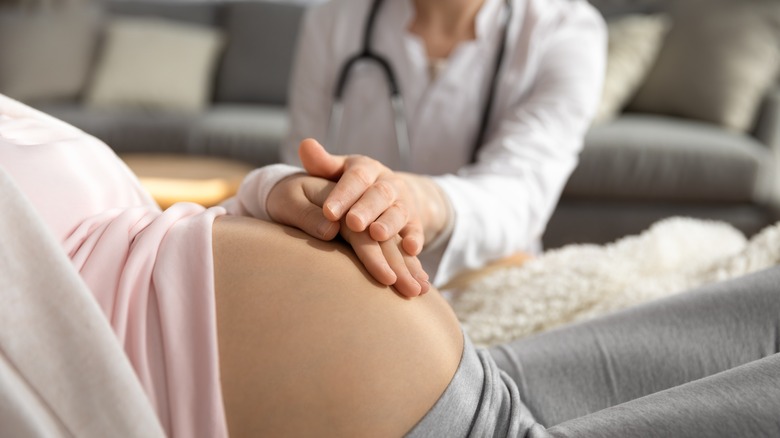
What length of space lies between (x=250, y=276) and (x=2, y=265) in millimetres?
169

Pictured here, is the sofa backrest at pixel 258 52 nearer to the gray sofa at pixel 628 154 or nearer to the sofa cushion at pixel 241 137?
the gray sofa at pixel 628 154

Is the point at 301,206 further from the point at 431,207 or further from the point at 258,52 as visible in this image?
the point at 258,52

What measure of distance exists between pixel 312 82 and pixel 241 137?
4.98ft

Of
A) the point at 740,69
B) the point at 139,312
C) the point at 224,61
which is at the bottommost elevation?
the point at 224,61

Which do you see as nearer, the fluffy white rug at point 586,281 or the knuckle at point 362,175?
the knuckle at point 362,175

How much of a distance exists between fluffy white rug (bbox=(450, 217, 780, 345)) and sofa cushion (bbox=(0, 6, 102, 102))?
290 cm

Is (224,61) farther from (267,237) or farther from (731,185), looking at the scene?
(267,237)

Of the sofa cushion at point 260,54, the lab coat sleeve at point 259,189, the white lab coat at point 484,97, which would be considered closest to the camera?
the lab coat sleeve at point 259,189

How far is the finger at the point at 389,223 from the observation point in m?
0.68

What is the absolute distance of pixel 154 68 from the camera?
3.43 meters

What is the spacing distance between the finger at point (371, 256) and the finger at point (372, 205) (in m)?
0.01

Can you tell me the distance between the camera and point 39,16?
11.7ft

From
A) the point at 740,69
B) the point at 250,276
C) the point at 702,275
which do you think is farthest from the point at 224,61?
the point at 250,276

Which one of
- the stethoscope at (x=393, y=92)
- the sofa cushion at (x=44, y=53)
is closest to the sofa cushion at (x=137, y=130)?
the sofa cushion at (x=44, y=53)
